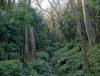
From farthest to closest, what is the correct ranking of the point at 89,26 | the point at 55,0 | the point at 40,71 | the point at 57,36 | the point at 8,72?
the point at 57,36 → the point at 55,0 → the point at 89,26 → the point at 40,71 → the point at 8,72

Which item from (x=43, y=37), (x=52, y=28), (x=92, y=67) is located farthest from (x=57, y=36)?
(x=92, y=67)

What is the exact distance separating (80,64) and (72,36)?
1568 centimetres

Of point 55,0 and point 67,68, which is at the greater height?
point 55,0

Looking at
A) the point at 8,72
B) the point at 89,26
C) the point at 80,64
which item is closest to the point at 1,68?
the point at 8,72

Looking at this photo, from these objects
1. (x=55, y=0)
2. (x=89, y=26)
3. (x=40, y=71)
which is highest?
(x=55, y=0)

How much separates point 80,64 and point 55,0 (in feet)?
75.6

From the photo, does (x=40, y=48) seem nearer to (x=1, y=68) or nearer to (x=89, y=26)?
(x=89, y=26)

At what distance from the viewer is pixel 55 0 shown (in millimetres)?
34781

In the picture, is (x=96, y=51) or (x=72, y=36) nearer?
(x=96, y=51)

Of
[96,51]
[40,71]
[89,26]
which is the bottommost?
[40,71]

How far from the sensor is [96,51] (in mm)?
14625

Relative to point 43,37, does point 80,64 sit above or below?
below

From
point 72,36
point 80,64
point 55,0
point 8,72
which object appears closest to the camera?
point 8,72

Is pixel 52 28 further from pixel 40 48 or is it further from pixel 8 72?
pixel 8 72
